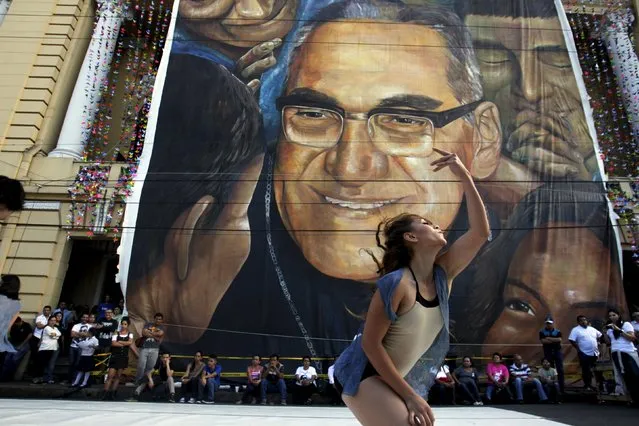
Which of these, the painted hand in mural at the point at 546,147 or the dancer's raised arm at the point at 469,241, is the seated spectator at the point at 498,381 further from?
the dancer's raised arm at the point at 469,241

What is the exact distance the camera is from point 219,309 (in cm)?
966

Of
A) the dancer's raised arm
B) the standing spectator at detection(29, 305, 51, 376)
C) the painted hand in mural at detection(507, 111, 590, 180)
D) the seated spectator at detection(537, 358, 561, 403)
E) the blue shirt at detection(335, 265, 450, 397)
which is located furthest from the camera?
the painted hand in mural at detection(507, 111, 590, 180)

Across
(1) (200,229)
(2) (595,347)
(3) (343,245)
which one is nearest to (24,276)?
(1) (200,229)

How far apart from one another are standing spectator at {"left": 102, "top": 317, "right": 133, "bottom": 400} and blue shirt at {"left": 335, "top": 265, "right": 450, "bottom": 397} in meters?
7.03

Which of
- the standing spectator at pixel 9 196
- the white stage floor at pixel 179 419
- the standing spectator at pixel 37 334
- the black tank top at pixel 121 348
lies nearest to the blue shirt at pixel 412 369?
the standing spectator at pixel 9 196

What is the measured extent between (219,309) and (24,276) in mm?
4756

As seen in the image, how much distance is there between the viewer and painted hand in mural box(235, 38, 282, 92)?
37.7ft

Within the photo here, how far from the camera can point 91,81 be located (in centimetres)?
1252

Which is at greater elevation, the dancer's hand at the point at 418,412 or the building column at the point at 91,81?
the building column at the point at 91,81

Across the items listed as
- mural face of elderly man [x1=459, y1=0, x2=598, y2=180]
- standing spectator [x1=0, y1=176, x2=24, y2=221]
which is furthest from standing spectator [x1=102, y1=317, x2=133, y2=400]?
mural face of elderly man [x1=459, y1=0, x2=598, y2=180]

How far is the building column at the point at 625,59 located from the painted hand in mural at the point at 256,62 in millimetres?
9608

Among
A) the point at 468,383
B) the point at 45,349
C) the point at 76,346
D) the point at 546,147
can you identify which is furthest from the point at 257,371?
the point at 546,147

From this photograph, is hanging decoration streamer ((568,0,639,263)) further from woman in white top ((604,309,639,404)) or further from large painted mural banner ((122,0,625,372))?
woman in white top ((604,309,639,404))

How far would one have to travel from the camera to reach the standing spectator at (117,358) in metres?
7.49
